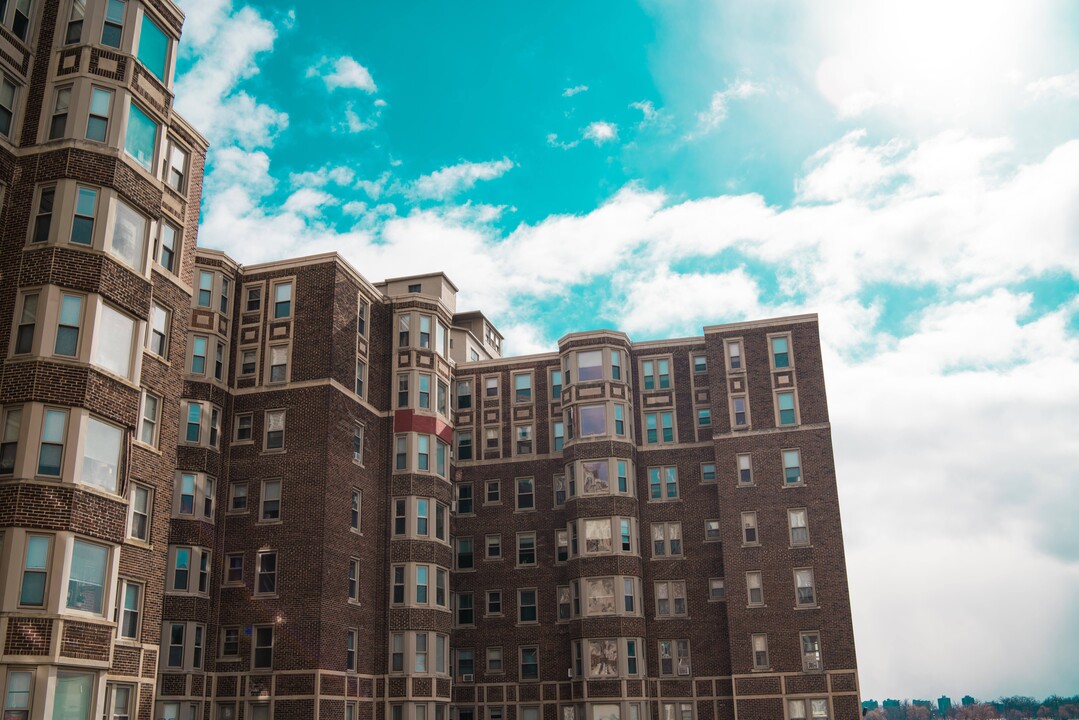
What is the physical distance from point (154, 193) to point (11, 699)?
47.2 feet

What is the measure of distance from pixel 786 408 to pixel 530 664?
2072cm

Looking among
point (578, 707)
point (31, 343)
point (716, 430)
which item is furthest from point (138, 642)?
point (716, 430)

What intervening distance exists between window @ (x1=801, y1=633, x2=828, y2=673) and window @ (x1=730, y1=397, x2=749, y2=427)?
12.0 metres

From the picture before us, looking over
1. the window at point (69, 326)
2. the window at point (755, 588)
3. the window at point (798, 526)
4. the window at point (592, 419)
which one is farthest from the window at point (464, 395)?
the window at point (69, 326)

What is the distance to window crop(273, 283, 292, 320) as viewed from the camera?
4928 cm

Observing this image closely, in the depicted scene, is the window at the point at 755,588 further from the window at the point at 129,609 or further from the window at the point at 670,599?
the window at the point at 129,609

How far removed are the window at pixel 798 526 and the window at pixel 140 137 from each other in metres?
38.0

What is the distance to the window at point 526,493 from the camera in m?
60.3

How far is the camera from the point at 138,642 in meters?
29.9

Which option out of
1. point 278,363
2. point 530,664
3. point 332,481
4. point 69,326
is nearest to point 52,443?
point 69,326

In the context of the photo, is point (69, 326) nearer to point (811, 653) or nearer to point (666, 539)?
point (666, 539)

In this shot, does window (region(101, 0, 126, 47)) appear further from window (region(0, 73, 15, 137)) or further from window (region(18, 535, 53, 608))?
window (region(18, 535, 53, 608))

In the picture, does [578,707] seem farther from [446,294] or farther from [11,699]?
[11,699]

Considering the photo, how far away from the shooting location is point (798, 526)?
54.0 m
